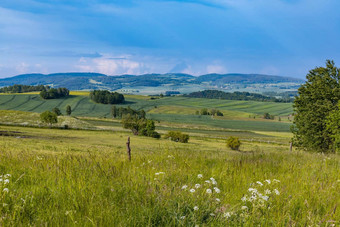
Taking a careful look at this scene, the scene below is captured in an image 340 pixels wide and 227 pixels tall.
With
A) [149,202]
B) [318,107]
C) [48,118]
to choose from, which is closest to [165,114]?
[48,118]

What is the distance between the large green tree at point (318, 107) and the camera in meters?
39.4

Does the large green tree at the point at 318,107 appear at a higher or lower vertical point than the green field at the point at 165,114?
higher

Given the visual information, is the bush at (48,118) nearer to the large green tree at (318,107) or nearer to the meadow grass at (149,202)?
the large green tree at (318,107)

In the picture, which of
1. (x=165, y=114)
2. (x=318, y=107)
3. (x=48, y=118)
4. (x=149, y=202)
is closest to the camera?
(x=149, y=202)

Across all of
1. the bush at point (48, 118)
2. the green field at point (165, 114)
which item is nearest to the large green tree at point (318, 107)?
the bush at point (48, 118)

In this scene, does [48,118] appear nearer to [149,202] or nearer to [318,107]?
[318,107]

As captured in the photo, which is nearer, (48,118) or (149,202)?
(149,202)

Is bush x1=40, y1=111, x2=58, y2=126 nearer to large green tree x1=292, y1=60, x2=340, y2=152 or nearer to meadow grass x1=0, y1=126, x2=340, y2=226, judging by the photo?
large green tree x1=292, y1=60, x2=340, y2=152

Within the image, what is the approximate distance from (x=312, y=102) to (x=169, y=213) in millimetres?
44536

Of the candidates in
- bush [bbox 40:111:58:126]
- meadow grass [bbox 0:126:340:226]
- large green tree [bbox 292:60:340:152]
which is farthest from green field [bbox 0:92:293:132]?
meadow grass [bbox 0:126:340:226]

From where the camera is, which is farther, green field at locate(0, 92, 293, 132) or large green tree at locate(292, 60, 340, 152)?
green field at locate(0, 92, 293, 132)

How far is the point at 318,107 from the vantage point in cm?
4066

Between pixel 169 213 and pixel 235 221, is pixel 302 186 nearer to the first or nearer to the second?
pixel 235 221

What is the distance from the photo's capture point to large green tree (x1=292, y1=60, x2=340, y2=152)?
129 feet
